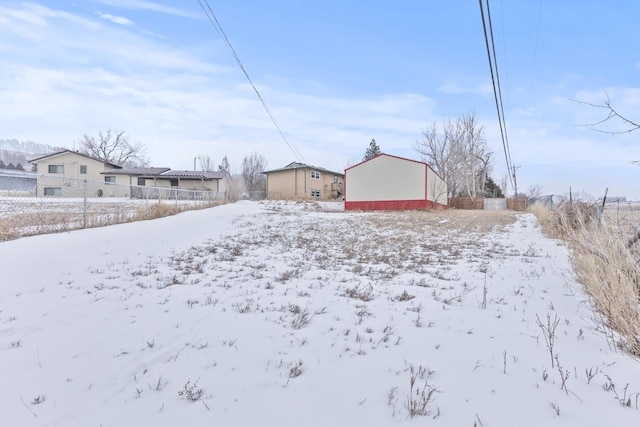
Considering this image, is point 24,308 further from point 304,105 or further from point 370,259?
point 304,105

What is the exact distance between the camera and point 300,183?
112 ft

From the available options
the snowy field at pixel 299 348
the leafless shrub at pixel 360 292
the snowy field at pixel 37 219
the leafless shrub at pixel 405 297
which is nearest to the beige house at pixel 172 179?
the snowy field at pixel 37 219

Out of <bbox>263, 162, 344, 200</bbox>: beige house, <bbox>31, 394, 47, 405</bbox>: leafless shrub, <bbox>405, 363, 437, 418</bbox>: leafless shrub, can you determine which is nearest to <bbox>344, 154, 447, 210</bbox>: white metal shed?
<bbox>263, 162, 344, 200</bbox>: beige house

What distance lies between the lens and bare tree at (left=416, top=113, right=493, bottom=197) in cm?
3559

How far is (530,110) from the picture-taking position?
37.3 feet

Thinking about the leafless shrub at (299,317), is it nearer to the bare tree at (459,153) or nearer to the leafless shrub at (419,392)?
the leafless shrub at (419,392)

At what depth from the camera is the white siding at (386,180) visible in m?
22.5

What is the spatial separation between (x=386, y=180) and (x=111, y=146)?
4831cm

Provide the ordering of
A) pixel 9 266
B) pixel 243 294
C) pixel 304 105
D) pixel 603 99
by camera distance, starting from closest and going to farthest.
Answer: pixel 603 99, pixel 243 294, pixel 9 266, pixel 304 105

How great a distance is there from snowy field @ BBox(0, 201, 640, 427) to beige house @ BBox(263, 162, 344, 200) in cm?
2894

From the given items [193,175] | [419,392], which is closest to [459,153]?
[193,175]

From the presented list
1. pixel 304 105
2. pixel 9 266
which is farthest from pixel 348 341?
pixel 304 105

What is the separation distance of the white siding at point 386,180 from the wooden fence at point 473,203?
1214 cm

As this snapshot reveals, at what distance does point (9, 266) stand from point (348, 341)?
15.4ft
